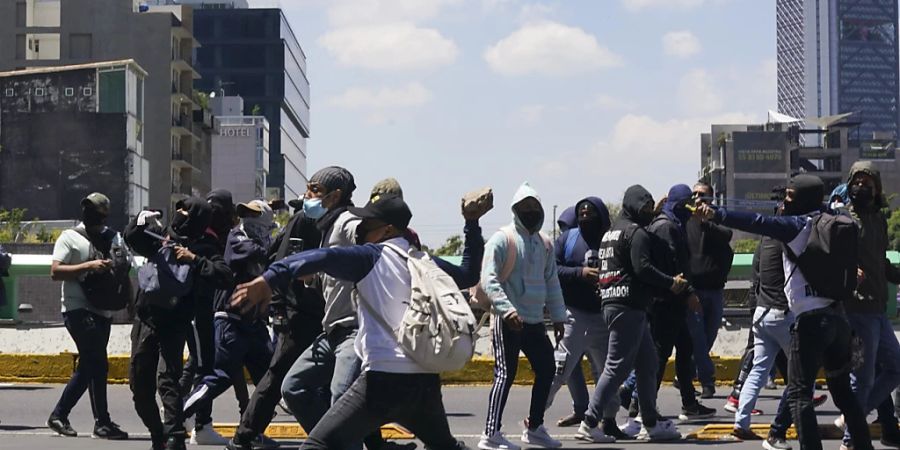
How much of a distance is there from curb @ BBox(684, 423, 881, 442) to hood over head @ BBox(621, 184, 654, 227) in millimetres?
1504

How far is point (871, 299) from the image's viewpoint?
913 cm

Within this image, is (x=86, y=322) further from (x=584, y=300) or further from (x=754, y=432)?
(x=754, y=432)

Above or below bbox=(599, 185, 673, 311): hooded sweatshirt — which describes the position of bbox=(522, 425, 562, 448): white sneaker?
below

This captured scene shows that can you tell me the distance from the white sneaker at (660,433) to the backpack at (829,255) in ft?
7.43

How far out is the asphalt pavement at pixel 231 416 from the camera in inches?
396

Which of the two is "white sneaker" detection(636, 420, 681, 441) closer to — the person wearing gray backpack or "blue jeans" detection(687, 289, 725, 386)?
"blue jeans" detection(687, 289, 725, 386)

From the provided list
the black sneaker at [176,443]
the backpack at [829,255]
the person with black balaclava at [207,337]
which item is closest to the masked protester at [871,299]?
the backpack at [829,255]

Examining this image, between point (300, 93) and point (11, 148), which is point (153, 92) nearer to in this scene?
point (11, 148)

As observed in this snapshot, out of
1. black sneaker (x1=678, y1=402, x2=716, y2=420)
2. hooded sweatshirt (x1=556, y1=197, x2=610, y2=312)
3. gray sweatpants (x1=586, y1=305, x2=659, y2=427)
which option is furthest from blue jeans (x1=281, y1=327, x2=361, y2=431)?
black sneaker (x1=678, y1=402, x2=716, y2=420)

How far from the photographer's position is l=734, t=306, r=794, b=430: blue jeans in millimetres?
9836

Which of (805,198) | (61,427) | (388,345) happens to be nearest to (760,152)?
(61,427)

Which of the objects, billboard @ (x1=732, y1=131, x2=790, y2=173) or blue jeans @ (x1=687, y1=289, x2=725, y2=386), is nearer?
blue jeans @ (x1=687, y1=289, x2=725, y2=386)

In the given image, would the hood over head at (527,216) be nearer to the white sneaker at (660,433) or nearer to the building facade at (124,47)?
the white sneaker at (660,433)

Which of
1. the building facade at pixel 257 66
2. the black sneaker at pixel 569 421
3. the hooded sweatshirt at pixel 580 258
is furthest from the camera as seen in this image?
the building facade at pixel 257 66
